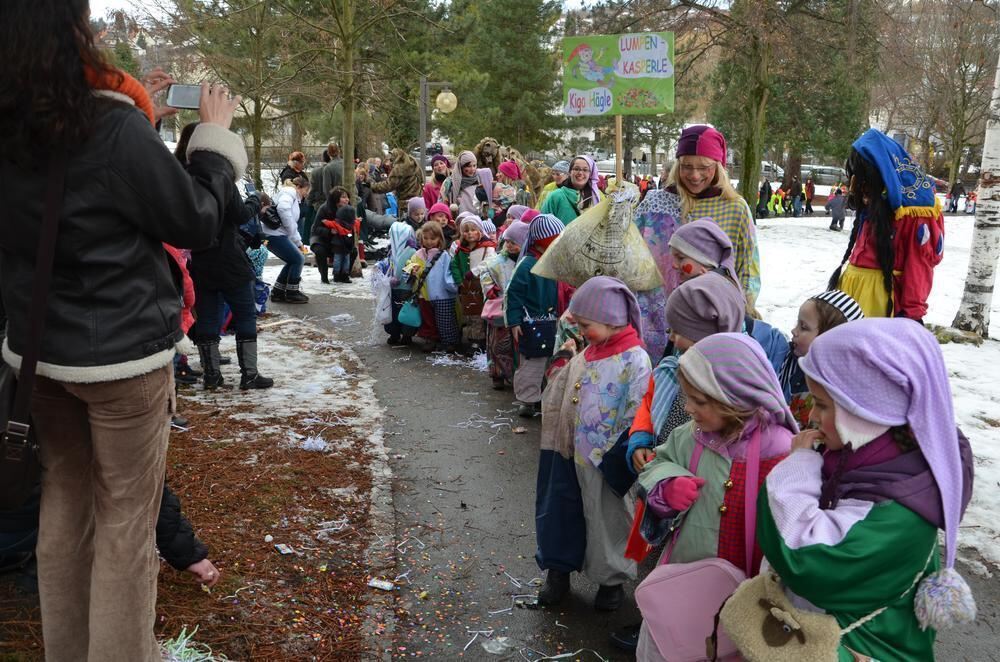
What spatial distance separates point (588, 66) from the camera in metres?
7.62

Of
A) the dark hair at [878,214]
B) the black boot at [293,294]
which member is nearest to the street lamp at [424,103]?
the black boot at [293,294]

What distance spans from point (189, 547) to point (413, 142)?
31953mm

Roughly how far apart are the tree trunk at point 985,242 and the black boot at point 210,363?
8390mm

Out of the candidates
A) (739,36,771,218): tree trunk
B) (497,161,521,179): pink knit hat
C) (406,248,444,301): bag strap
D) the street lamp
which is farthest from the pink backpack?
(739,36,771,218): tree trunk

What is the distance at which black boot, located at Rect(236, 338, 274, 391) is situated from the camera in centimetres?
754

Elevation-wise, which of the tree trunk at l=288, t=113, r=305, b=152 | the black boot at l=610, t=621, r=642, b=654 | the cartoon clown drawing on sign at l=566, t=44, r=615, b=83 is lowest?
the black boot at l=610, t=621, r=642, b=654

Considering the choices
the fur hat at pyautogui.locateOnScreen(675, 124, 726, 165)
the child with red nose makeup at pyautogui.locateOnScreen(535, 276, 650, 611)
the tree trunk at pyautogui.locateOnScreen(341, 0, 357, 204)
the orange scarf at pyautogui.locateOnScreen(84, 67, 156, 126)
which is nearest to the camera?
the orange scarf at pyautogui.locateOnScreen(84, 67, 156, 126)

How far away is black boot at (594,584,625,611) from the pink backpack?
1.15m

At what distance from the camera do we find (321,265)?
14.0 metres

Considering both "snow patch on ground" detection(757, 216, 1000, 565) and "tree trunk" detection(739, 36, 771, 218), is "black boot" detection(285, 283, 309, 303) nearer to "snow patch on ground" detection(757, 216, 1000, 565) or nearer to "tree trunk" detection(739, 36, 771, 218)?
Result: "snow patch on ground" detection(757, 216, 1000, 565)

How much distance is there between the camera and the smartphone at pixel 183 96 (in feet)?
10.3

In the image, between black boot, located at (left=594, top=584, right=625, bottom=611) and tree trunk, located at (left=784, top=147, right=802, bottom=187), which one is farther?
tree trunk, located at (left=784, top=147, right=802, bottom=187)

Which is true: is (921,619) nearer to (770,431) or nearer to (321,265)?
(770,431)

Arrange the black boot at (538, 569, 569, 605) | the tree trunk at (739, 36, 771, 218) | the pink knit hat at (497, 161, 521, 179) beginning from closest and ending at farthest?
the black boot at (538, 569, 569, 605), the pink knit hat at (497, 161, 521, 179), the tree trunk at (739, 36, 771, 218)
